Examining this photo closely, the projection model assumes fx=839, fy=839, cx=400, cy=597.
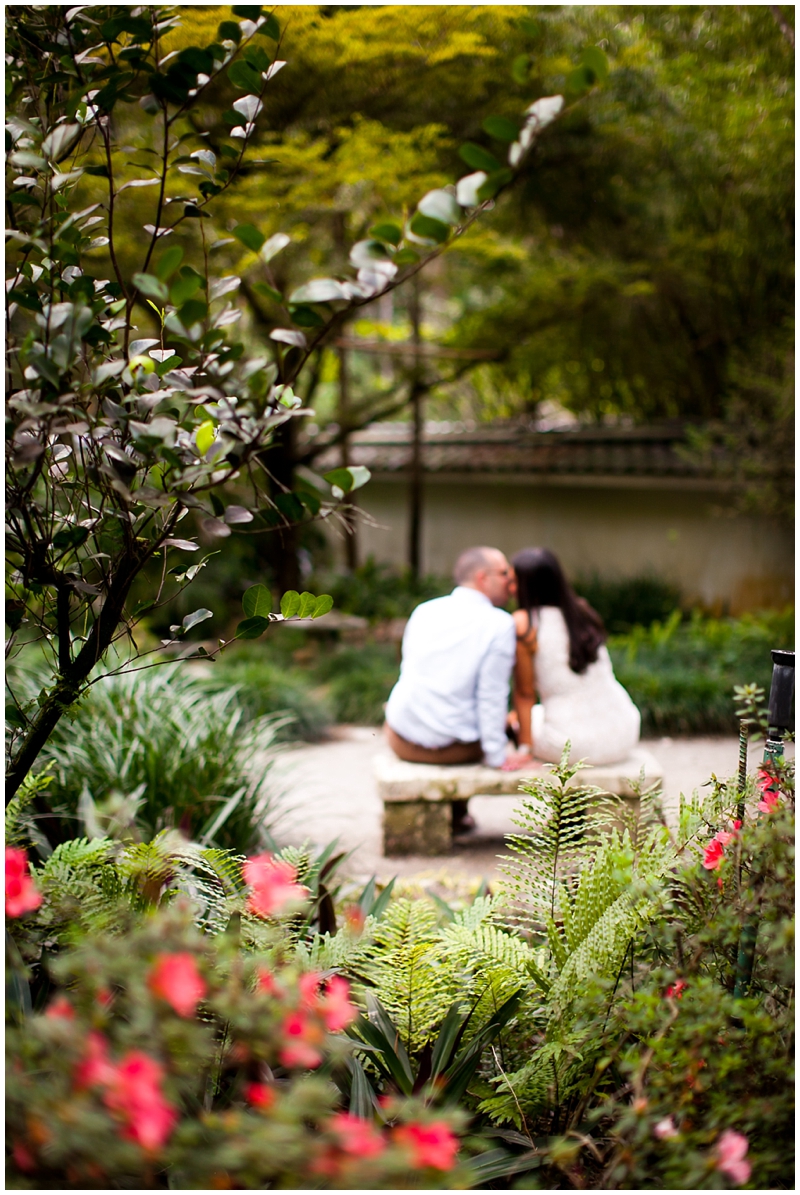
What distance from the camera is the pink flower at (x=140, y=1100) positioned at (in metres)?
0.78

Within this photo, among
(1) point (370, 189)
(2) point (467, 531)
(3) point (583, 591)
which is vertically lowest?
(3) point (583, 591)

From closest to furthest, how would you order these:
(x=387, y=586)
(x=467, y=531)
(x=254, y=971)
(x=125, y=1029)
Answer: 1. (x=125, y=1029)
2. (x=254, y=971)
3. (x=387, y=586)
4. (x=467, y=531)

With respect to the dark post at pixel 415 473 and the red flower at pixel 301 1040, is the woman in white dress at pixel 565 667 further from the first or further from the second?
the dark post at pixel 415 473

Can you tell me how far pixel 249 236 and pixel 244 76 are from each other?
1.17 ft

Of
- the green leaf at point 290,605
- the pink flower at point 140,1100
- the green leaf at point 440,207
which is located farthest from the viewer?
the green leaf at point 290,605

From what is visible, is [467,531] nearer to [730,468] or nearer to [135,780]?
[730,468]

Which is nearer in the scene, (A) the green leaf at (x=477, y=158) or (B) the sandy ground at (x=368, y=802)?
(A) the green leaf at (x=477, y=158)

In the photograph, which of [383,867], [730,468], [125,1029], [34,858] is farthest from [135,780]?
[730,468]

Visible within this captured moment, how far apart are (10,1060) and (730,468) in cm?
739

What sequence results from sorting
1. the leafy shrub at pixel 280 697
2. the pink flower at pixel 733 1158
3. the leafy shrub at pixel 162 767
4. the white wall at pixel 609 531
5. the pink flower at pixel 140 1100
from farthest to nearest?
1. the white wall at pixel 609 531
2. the leafy shrub at pixel 280 697
3. the leafy shrub at pixel 162 767
4. the pink flower at pixel 733 1158
5. the pink flower at pixel 140 1100

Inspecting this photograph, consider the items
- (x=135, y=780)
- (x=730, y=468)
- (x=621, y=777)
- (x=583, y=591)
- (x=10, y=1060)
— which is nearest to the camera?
(x=10, y=1060)

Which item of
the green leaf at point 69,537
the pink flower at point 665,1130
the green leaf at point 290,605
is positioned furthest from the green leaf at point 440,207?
the pink flower at point 665,1130

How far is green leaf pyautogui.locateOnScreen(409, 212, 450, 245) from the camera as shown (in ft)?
3.65

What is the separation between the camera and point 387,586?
9.49 metres
